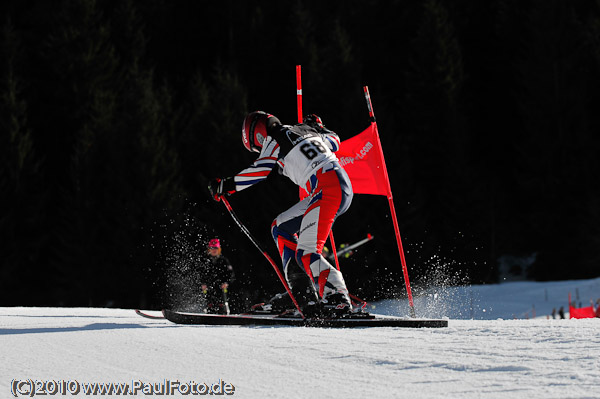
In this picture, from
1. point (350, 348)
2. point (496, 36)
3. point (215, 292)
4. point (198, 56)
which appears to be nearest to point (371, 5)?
point (496, 36)

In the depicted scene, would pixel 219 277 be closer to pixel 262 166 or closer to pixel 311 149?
pixel 262 166

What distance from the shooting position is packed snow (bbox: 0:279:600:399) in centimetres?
306

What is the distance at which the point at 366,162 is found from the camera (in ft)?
23.6

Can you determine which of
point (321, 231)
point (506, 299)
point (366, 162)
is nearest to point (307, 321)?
point (321, 231)

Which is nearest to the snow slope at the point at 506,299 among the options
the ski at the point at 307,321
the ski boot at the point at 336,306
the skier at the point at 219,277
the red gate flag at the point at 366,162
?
the skier at the point at 219,277

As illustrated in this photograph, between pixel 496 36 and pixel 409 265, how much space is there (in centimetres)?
1604

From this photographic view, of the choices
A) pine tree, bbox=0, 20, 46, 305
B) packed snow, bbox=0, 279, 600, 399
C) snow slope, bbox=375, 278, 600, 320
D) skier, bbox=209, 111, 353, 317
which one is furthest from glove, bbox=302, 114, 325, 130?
pine tree, bbox=0, 20, 46, 305

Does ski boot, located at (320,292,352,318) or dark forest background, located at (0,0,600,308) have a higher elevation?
dark forest background, located at (0,0,600,308)

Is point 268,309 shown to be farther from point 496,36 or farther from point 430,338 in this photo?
point 496,36

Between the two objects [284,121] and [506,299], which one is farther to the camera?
[284,121]

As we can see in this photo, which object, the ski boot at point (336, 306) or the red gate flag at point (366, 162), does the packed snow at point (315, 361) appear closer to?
the ski boot at point (336, 306)

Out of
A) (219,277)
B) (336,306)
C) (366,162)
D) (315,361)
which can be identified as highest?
(366,162)

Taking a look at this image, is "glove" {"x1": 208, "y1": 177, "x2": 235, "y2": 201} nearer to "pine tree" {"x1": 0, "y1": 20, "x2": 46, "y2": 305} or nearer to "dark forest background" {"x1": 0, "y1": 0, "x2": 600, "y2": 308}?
"dark forest background" {"x1": 0, "y1": 0, "x2": 600, "y2": 308}

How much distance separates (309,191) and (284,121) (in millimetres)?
24660
